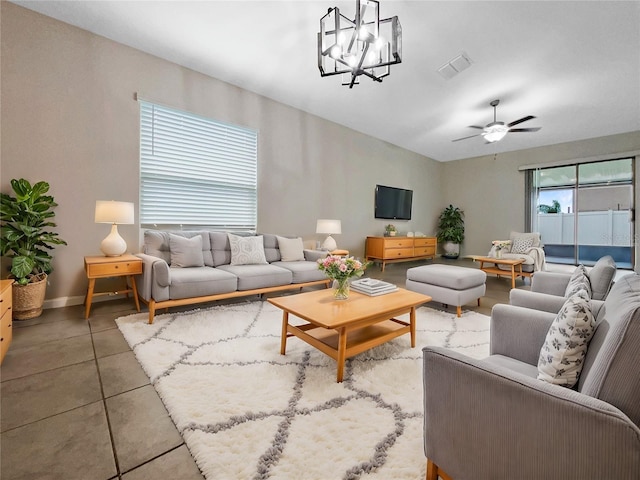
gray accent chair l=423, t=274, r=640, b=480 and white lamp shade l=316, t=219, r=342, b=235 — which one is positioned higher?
white lamp shade l=316, t=219, r=342, b=235

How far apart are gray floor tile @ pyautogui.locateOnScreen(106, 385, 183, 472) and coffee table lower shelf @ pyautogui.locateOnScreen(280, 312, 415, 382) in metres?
0.84

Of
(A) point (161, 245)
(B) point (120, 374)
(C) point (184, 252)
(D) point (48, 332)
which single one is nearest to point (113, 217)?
(A) point (161, 245)

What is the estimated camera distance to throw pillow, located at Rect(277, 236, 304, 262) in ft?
13.5

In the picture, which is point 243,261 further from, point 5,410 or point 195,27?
point 195,27

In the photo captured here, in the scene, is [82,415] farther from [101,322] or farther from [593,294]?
[593,294]

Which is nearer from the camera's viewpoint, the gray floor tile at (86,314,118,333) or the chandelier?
the chandelier

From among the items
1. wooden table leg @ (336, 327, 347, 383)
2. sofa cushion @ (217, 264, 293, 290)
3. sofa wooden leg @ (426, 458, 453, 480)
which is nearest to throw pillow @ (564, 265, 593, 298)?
sofa wooden leg @ (426, 458, 453, 480)

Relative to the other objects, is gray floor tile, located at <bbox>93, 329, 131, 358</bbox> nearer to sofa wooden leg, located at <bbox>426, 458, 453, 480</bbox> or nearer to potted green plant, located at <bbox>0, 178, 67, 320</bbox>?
potted green plant, located at <bbox>0, 178, 67, 320</bbox>

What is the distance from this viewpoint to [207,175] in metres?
4.04

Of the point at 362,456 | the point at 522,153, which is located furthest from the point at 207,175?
the point at 522,153

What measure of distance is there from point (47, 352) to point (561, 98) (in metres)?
Answer: 6.76

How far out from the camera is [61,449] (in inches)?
47.3

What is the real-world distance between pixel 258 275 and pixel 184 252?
879 millimetres

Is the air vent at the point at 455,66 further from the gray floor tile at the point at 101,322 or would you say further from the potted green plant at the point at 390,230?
the gray floor tile at the point at 101,322
